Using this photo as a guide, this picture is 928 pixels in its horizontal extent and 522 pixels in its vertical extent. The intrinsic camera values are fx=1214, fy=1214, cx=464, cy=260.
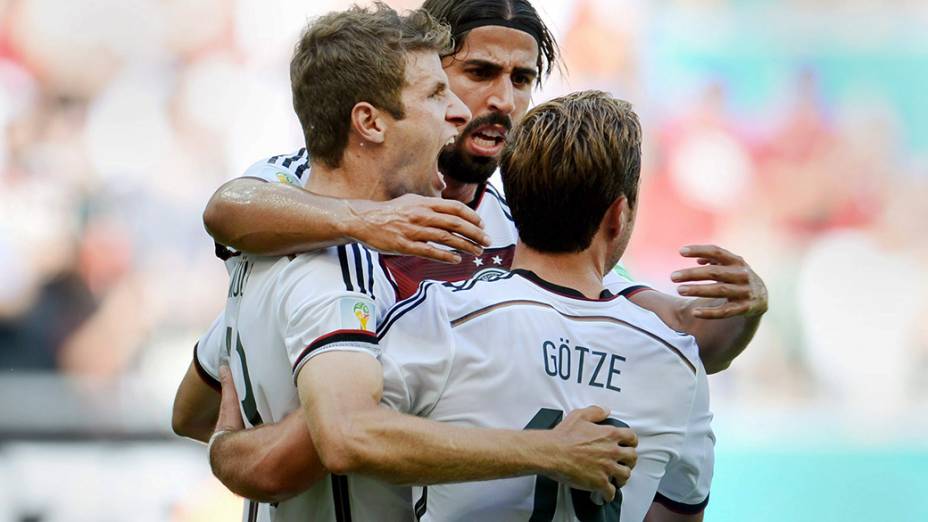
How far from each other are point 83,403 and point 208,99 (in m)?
2.01

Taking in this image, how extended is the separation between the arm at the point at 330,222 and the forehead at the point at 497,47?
111cm

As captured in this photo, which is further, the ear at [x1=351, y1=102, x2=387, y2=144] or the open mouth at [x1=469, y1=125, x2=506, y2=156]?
the open mouth at [x1=469, y1=125, x2=506, y2=156]

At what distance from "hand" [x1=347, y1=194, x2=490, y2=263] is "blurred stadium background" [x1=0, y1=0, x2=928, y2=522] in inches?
192

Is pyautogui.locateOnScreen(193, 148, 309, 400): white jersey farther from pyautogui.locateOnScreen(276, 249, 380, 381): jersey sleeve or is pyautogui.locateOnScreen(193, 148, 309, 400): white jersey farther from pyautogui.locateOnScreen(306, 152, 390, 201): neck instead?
pyautogui.locateOnScreen(276, 249, 380, 381): jersey sleeve

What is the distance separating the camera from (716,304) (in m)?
2.85

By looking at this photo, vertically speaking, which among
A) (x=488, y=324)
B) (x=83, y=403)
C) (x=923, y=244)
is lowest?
(x=488, y=324)

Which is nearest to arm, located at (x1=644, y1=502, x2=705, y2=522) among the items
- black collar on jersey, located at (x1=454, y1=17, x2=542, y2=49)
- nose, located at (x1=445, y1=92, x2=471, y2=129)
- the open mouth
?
nose, located at (x1=445, y1=92, x2=471, y2=129)

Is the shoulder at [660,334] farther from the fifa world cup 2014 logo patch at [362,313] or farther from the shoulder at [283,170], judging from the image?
the shoulder at [283,170]

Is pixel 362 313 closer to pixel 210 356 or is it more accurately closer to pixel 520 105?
pixel 210 356

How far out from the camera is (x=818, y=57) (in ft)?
27.2

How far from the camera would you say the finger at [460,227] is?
238 centimetres

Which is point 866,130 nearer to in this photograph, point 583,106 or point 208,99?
point 208,99

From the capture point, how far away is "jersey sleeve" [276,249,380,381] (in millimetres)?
2344

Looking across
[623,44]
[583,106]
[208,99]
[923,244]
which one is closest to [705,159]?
[623,44]
